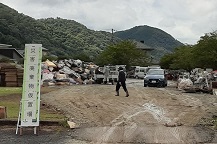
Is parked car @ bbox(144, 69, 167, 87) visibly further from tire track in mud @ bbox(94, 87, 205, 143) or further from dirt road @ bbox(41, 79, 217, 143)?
tire track in mud @ bbox(94, 87, 205, 143)

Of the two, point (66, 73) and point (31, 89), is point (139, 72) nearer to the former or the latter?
point (66, 73)

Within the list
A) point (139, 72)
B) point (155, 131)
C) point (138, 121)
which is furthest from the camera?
point (139, 72)

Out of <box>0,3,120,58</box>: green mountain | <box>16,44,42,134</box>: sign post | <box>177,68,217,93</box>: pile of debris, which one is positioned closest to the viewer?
<box>16,44,42,134</box>: sign post

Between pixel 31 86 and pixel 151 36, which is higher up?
pixel 151 36

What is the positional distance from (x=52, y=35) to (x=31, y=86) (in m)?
88.6

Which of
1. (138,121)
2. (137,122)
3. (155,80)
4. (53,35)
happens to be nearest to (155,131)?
(137,122)

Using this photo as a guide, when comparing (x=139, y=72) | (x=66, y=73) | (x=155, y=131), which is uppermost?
(x=139, y=72)

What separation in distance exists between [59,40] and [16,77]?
217ft

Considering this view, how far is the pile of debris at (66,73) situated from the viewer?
3522 centimetres

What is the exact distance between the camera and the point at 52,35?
3871 inches

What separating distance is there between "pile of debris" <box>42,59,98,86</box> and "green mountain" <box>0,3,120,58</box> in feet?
126

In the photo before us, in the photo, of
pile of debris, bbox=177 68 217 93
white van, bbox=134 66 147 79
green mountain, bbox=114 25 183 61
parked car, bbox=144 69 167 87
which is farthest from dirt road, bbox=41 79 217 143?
green mountain, bbox=114 25 183 61

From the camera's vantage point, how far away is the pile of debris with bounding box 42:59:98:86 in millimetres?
35219

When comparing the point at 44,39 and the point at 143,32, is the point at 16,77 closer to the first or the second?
the point at 44,39
